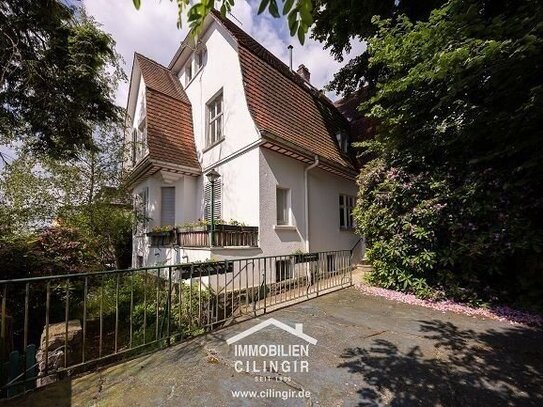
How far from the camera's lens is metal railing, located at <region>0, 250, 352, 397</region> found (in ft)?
11.2

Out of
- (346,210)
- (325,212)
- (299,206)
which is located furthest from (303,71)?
(299,206)

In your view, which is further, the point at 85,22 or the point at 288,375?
the point at 85,22

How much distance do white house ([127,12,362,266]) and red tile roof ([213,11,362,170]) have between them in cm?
5

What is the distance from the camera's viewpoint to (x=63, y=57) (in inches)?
248

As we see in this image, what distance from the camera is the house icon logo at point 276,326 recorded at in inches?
158

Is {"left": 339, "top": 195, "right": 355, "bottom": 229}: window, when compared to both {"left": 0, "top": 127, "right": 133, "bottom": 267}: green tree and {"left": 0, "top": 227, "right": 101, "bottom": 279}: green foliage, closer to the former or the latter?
{"left": 0, "top": 127, "right": 133, "bottom": 267}: green tree

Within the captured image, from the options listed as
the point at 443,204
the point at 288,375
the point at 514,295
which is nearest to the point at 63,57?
the point at 288,375

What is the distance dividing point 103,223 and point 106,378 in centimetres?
848

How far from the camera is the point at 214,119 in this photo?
967cm

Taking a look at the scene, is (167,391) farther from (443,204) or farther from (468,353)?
(443,204)

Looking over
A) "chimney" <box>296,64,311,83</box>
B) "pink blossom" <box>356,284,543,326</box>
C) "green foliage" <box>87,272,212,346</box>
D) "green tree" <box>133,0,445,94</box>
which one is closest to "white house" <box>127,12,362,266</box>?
"green foliage" <box>87,272,212,346</box>

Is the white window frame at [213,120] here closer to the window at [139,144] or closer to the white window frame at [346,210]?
the window at [139,144]

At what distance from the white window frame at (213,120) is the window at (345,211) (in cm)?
559

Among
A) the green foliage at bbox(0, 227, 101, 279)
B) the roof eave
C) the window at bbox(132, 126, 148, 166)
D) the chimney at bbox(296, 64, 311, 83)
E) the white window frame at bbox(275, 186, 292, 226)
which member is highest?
the chimney at bbox(296, 64, 311, 83)
